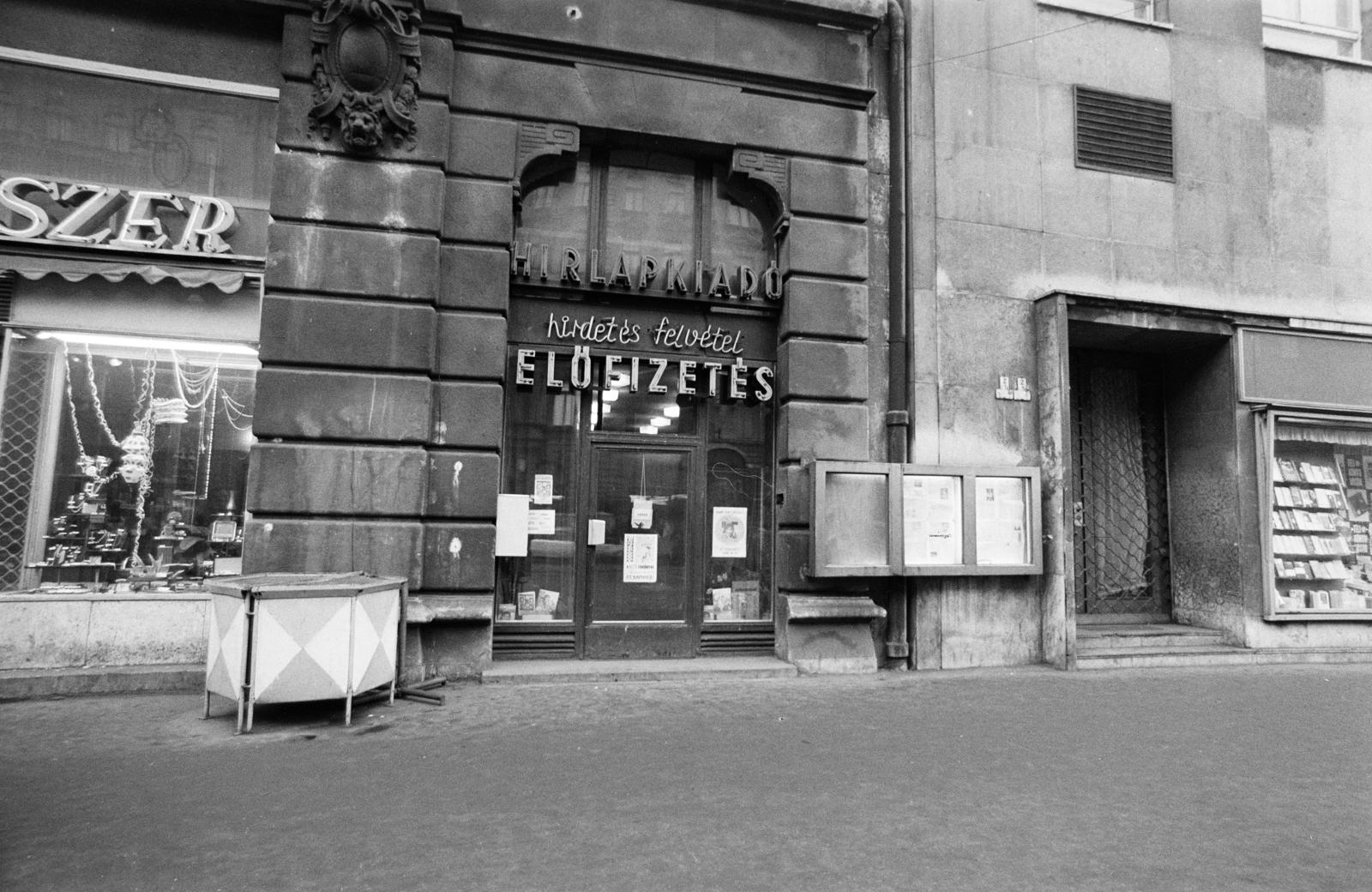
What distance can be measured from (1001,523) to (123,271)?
961 centimetres

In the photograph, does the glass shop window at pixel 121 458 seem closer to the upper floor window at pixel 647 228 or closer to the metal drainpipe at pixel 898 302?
the upper floor window at pixel 647 228

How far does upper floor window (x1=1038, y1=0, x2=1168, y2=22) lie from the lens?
10695 mm

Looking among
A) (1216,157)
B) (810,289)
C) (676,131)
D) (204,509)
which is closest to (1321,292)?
(1216,157)

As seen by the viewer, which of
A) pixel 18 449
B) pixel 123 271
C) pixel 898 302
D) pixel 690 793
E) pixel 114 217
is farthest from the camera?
pixel 898 302

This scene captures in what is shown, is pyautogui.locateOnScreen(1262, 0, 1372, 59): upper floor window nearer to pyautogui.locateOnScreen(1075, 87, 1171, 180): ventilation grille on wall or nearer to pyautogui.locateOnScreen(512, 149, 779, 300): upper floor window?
pyautogui.locateOnScreen(1075, 87, 1171, 180): ventilation grille on wall

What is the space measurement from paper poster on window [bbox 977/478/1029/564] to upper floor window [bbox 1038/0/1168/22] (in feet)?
21.1

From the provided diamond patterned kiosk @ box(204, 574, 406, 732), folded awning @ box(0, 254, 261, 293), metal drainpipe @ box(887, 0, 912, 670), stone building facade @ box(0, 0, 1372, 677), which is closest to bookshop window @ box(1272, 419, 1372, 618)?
stone building facade @ box(0, 0, 1372, 677)

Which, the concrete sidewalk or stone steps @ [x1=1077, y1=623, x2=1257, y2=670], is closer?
the concrete sidewalk

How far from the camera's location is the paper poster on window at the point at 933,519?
909 centimetres

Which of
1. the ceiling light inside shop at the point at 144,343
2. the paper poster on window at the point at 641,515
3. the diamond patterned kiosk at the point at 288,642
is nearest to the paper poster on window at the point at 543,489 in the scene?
the paper poster on window at the point at 641,515

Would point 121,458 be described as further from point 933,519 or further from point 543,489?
point 933,519

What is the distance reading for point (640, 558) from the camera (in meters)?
9.06

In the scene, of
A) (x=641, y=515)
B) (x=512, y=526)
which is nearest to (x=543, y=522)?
(x=512, y=526)

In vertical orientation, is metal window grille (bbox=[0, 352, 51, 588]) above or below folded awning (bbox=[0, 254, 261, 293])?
below
